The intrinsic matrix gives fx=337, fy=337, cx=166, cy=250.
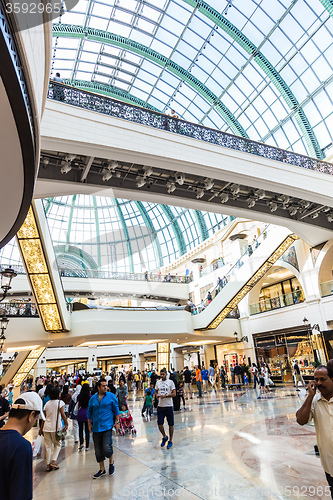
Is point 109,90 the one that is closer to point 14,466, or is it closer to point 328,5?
point 328,5

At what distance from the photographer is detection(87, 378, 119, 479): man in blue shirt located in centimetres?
524

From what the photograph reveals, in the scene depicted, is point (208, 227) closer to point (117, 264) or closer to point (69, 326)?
point (117, 264)

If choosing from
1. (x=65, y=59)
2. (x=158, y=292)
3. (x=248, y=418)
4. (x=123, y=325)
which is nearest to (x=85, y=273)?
(x=158, y=292)

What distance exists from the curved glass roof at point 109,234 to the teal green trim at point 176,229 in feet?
0.83

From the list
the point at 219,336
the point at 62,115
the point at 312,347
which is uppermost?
the point at 62,115

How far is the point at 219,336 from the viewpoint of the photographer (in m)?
23.4

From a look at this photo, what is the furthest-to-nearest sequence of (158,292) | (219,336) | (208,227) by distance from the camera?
1. (208,227)
2. (158,292)
3. (219,336)

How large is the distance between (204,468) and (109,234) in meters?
38.4

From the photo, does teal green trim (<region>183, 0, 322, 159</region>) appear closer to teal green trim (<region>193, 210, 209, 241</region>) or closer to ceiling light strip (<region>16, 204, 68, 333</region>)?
teal green trim (<region>193, 210, 209, 241</region>)

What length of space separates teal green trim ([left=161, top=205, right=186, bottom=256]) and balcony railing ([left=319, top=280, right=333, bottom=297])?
64.2 ft

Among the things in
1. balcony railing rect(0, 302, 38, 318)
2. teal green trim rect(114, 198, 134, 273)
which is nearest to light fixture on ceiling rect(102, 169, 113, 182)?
balcony railing rect(0, 302, 38, 318)

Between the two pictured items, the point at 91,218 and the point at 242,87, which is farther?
the point at 91,218

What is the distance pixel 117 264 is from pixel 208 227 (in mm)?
14099

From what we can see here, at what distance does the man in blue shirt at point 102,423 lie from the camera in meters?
5.24
